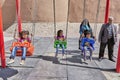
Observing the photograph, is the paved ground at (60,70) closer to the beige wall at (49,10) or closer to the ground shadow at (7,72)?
the ground shadow at (7,72)

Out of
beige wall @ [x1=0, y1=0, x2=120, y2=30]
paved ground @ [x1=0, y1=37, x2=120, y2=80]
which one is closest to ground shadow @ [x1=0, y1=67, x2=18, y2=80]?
paved ground @ [x1=0, y1=37, x2=120, y2=80]

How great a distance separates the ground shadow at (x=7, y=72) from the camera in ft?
22.6

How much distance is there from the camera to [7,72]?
7.20 meters

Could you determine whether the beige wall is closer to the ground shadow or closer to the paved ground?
the paved ground

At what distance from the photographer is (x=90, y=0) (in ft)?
65.8

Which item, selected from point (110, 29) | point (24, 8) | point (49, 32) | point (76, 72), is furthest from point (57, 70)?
point (24, 8)

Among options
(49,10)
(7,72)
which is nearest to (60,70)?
(7,72)

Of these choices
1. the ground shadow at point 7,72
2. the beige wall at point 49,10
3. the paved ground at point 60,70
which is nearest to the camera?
the paved ground at point 60,70

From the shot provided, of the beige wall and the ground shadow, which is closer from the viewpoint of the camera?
the ground shadow

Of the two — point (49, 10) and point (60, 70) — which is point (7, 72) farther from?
point (49, 10)

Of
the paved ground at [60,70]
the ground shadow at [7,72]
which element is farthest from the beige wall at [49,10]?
the ground shadow at [7,72]

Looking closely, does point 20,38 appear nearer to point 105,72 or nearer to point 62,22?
point 105,72

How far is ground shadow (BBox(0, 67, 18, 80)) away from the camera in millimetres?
6876

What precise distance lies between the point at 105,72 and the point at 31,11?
1340cm
